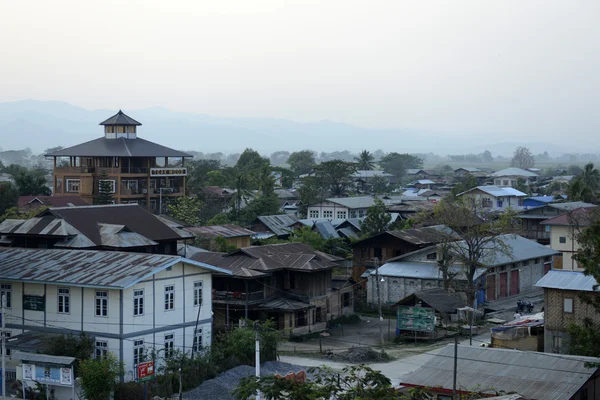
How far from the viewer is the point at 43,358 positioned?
24531 mm

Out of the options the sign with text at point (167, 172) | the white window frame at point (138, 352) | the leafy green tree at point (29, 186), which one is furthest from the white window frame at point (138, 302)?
the leafy green tree at point (29, 186)

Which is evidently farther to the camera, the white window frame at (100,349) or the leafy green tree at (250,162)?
the leafy green tree at (250,162)

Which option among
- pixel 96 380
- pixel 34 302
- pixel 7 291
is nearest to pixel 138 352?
pixel 96 380

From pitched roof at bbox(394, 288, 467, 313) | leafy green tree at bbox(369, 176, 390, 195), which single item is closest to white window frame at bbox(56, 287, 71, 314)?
pitched roof at bbox(394, 288, 467, 313)

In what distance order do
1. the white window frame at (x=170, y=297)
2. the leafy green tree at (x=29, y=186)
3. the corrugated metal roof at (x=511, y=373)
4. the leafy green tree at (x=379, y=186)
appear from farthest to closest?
the leafy green tree at (x=379, y=186)
the leafy green tree at (x=29, y=186)
the white window frame at (x=170, y=297)
the corrugated metal roof at (x=511, y=373)

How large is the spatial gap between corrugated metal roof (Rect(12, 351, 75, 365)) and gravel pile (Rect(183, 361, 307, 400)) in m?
3.40

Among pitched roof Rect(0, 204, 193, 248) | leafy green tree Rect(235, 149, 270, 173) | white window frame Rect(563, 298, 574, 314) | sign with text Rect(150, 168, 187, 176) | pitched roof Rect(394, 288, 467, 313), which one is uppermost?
leafy green tree Rect(235, 149, 270, 173)

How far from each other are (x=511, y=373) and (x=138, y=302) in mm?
10958

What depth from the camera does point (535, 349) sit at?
97.2ft

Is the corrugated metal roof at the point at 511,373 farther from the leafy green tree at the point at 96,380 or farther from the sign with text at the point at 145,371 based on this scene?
the leafy green tree at the point at 96,380

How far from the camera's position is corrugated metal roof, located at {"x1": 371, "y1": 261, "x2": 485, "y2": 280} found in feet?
132

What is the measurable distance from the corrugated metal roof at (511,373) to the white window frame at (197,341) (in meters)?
7.24

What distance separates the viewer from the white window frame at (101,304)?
1016 inches

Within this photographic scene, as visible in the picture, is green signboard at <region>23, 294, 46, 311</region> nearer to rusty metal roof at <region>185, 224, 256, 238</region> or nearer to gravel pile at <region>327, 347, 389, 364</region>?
gravel pile at <region>327, 347, 389, 364</region>
